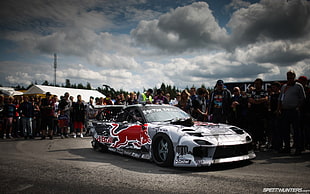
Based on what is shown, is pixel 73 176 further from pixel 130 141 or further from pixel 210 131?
pixel 210 131

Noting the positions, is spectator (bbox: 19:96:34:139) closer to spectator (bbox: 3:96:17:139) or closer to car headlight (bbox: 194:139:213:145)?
spectator (bbox: 3:96:17:139)

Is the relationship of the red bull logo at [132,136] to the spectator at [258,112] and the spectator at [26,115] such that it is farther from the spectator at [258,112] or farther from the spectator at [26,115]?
the spectator at [26,115]

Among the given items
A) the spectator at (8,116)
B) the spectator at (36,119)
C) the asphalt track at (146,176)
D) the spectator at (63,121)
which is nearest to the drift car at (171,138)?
the asphalt track at (146,176)

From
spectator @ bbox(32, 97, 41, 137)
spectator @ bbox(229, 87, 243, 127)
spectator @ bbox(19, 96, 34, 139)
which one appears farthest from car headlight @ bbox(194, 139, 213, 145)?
spectator @ bbox(32, 97, 41, 137)

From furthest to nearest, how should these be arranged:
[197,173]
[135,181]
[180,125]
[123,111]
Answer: [123,111] → [180,125] → [197,173] → [135,181]

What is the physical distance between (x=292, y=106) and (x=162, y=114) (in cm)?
315

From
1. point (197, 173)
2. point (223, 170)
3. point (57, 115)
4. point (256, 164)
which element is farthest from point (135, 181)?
point (57, 115)

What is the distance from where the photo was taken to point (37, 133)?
504 inches

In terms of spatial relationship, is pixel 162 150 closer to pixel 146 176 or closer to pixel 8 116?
pixel 146 176

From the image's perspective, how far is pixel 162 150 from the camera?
5.24m

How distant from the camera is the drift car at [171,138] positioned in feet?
15.0

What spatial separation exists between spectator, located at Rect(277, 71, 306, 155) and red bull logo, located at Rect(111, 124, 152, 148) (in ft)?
11.4

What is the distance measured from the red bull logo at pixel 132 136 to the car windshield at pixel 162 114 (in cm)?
35

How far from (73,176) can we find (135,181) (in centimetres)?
122
